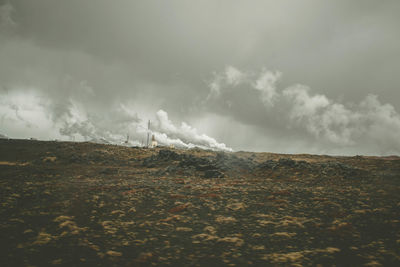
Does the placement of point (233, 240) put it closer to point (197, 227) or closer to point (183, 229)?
point (197, 227)

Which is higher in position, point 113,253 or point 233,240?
point 233,240

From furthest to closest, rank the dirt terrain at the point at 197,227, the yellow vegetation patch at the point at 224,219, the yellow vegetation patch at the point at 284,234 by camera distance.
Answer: the yellow vegetation patch at the point at 224,219
the yellow vegetation patch at the point at 284,234
the dirt terrain at the point at 197,227

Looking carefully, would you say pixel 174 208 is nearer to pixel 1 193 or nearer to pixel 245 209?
pixel 245 209

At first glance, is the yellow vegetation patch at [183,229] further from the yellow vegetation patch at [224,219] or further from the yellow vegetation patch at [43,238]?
the yellow vegetation patch at [43,238]

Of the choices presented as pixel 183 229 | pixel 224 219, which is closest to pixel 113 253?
pixel 183 229

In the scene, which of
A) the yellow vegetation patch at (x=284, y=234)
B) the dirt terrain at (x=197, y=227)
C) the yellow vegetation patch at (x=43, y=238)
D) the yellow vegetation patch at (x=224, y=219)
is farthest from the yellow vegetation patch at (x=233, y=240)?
the yellow vegetation patch at (x=43, y=238)

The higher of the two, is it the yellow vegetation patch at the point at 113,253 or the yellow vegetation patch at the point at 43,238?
the yellow vegetation patch at the point at 43,238

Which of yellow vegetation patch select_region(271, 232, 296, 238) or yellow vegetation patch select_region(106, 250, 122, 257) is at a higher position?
yellow vegetation patch select_region(271, 232, 296, 238)

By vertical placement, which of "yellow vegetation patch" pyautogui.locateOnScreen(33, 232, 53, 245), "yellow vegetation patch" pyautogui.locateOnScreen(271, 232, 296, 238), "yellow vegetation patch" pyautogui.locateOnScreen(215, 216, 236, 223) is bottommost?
"yellow vegetation patch" pyautogui.locateOnScreen(33, 232, 53, 245)

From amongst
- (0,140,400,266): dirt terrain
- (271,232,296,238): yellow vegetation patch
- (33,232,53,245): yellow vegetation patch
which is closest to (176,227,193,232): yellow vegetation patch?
(0,140,400,266): dirt terrain

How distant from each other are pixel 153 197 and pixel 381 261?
1107 cm

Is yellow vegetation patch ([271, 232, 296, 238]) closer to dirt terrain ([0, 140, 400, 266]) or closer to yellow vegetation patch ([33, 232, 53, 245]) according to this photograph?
dirt terrain ([0, 140, 400, 266])

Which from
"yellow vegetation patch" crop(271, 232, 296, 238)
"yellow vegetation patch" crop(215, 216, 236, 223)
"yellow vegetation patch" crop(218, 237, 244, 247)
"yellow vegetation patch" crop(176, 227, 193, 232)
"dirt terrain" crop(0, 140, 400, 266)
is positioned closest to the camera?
"dirt terrain" crop(0, 140, 400, 266)

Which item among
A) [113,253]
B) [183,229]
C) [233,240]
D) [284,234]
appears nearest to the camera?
[113,253]
